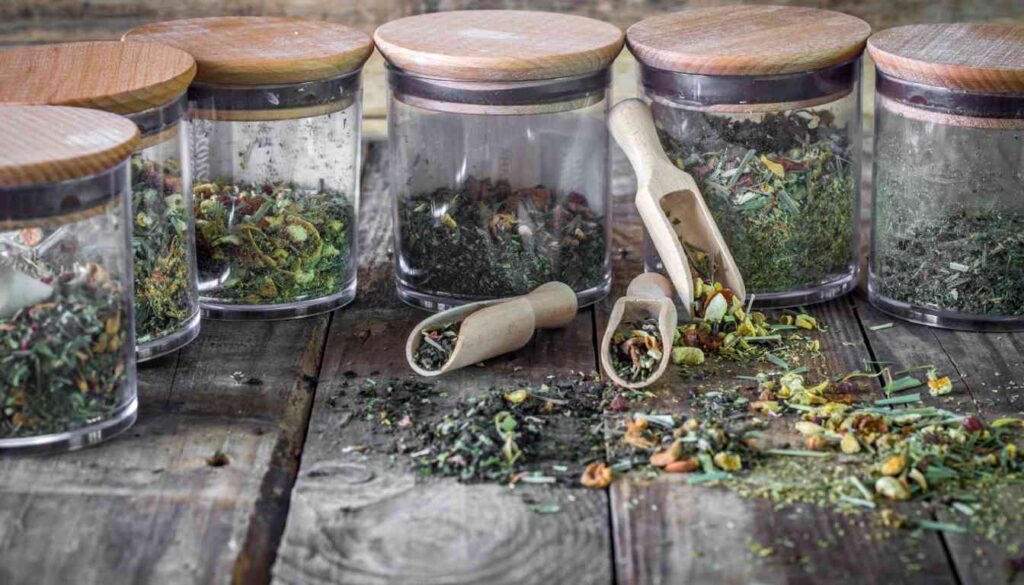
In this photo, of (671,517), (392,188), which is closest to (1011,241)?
(671,517)

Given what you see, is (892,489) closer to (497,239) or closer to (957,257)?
(957,257)

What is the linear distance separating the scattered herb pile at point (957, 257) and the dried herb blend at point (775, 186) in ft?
0.28

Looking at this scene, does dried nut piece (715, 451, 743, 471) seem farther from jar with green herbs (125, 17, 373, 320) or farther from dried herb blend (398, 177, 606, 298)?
jar with green herbs (125, 17, 373, 320)

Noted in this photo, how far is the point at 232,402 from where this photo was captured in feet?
5.78

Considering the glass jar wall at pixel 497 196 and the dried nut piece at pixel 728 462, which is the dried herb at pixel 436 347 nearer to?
the glass jar wall at pixel 497 196

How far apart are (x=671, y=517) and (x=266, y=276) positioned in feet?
2.37

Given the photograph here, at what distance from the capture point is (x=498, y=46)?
1.92m

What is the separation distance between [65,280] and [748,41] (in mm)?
926

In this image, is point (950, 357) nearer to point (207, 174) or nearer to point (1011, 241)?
point (1011, 241)

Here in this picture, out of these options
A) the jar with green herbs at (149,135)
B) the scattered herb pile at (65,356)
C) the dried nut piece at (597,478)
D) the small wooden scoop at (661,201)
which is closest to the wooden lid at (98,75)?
the jar with green herbs at (149,135)

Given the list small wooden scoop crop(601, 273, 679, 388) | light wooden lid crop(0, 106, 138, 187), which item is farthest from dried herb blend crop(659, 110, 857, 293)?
light wooden lid crop(0, 106, 138, 187)

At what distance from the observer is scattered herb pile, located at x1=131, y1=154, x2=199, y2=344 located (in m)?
1.80

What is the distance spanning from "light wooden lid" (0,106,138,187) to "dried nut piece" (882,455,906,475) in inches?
33.6

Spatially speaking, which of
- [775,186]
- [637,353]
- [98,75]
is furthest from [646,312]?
[98,75]
